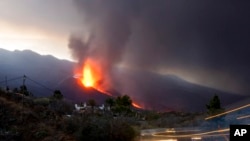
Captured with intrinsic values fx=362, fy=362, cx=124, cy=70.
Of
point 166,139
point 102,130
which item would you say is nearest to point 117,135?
point 102,130

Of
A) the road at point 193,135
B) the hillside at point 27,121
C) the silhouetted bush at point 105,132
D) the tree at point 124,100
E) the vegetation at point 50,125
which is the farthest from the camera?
the tree at point 124,100

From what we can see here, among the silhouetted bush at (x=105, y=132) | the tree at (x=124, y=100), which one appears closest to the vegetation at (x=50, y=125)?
the silhouetted bush at (x=105, y=132)

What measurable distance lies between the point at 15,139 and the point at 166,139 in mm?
11980

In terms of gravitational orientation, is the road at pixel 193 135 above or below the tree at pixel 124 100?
below

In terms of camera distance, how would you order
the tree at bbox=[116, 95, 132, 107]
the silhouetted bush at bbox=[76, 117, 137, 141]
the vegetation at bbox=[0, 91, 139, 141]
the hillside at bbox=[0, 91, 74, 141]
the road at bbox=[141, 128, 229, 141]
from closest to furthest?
the road at bbox=[141, 128, 229, 141] → the silhouetted bush at bbox=[76, 117, 137, 141] → the vegetation at bbox=[0, 91, 139, 141] → the hillside at bbox=[0, 91, 74, 141] → the tree at bbox=[116, 95, 132, 107]

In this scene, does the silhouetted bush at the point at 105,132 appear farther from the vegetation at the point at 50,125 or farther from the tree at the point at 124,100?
the tree at the point at 124,100

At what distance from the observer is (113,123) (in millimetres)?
26703

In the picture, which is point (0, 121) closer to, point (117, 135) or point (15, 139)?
point (15, 139)

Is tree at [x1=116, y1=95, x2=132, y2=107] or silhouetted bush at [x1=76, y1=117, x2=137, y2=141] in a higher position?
tree at [x1=116, y1=95, x2=132, y2=107]

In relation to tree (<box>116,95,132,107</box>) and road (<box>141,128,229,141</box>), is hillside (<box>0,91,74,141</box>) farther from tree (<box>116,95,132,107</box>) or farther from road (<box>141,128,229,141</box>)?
tree (<box>116,95,132,107</box>)

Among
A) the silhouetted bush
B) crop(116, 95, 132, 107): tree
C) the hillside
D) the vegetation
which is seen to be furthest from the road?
crop(116, 95, 132, 107): tree

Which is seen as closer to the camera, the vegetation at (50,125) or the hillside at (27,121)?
the vegetation at (50,125)

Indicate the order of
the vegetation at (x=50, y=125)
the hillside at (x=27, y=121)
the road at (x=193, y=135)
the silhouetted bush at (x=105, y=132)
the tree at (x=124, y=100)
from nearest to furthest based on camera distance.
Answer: the road at (x=193, y=135), the silhouetted bush at (x=105, y=132), the vegetation at (x=50, y=125), the hillside at (x=27, y=121), the tree at (x=124, y=100)

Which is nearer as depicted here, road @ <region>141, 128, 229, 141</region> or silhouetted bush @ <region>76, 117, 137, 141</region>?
road @ <region>141, 128, 229, 141</region>
